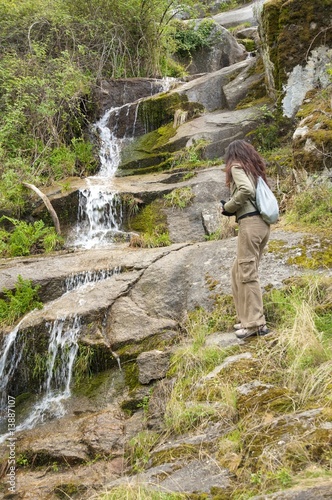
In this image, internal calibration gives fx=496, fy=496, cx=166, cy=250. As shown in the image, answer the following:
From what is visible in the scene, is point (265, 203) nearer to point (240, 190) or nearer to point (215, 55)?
point (240, 190)

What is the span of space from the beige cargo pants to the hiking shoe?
5 cm

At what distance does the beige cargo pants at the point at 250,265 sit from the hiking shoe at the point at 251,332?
0.05 m

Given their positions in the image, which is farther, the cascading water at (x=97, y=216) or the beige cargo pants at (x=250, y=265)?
the cascading water at (x=97, y=216)

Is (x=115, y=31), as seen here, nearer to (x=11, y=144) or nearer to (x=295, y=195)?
(x=11, y=144)

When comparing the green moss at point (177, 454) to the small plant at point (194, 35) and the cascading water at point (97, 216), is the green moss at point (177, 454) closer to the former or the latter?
the cascading water at point (97, 216)

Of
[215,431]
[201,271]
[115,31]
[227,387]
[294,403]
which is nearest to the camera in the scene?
[294,403]

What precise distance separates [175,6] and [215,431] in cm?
1637

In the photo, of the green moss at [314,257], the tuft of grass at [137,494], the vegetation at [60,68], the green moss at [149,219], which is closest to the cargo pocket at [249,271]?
the green moss at [314,257]

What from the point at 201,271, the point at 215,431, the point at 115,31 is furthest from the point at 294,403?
the point at 115,31

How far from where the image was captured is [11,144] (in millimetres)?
12242

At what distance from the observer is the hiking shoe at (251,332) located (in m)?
Result: 5.08

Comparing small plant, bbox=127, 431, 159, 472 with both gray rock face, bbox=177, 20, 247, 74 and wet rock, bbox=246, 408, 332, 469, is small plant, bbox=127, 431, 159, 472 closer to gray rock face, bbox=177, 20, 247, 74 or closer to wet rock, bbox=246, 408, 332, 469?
wet rock, bbox=246, 408, 332, 469

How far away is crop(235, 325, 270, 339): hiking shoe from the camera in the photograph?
508 cm

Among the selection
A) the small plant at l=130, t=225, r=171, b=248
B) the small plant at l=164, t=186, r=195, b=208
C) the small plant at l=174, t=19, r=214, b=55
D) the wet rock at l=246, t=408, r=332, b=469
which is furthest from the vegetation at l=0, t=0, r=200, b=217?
the wet rock at l=246, t=408, r=332, b=469
